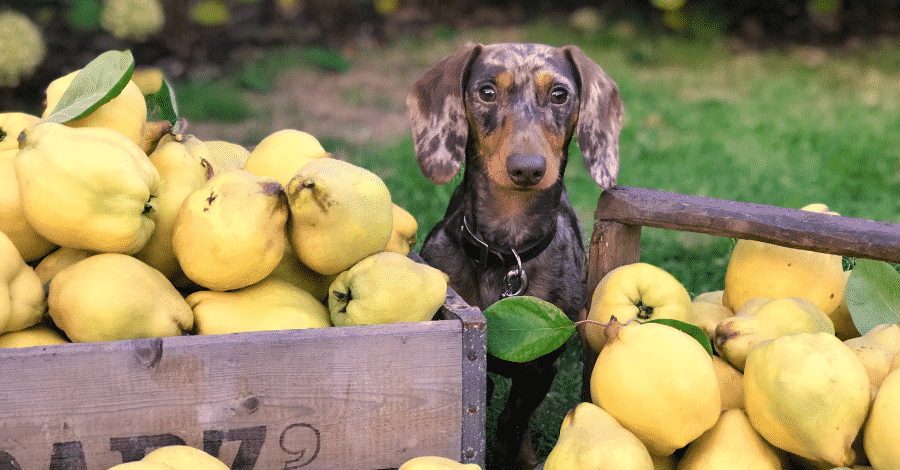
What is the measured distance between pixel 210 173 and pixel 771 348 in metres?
1.17

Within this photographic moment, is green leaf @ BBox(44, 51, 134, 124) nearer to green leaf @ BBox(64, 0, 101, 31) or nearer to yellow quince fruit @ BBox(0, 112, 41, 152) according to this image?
yellow quince fruit @ BBox(0, 112, 41, 152)

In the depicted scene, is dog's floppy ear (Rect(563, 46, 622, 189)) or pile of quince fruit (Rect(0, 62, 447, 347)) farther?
dog's floppy ear (Rect(563, 46, 622, 189))

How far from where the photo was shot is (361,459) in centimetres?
159

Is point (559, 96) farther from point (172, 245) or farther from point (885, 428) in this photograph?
point (885, 428)

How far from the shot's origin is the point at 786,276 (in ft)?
6.03

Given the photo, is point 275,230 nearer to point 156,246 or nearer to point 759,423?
point 156,246

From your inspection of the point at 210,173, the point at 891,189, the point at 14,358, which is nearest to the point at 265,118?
the point at 891,189

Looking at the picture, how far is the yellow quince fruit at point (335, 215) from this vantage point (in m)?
1.53

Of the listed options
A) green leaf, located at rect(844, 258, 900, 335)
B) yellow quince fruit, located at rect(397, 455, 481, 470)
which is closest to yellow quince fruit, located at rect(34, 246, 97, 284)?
yellow quince fruit, located at rect(397, 455, 481, 470)

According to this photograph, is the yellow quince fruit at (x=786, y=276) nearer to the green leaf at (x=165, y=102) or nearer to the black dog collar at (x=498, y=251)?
the black dog collar at (x=498, y=251)

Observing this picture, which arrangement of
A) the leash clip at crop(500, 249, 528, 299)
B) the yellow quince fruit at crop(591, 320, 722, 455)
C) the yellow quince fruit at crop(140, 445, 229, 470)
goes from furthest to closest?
the leash clip at crop(500, 249, 528, 299), the yellow quince fruit at crop(591, 320, 722, 455), the yellow quince fruit at crop(140, 445, 229, 470)

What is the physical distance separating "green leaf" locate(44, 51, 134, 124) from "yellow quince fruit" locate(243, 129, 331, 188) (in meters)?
0.32

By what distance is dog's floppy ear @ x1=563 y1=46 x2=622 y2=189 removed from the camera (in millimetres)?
2418

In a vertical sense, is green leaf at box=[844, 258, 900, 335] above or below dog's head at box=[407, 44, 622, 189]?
below
